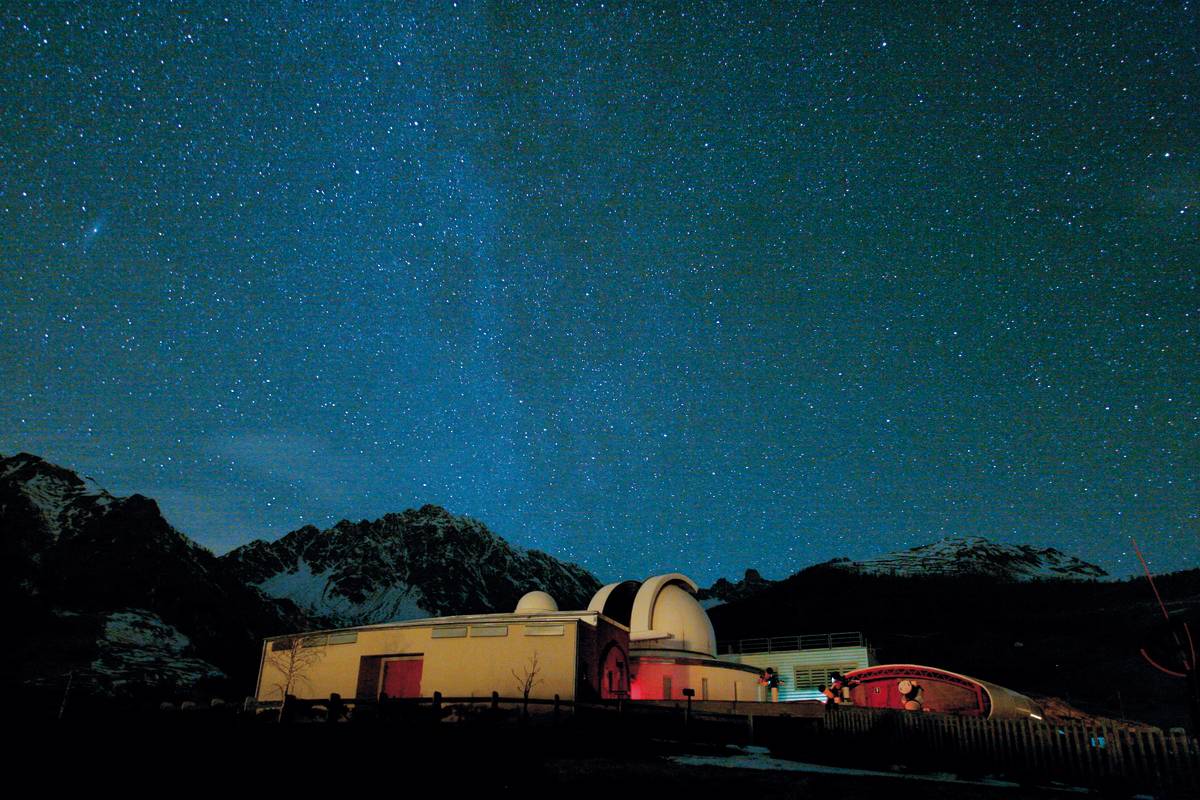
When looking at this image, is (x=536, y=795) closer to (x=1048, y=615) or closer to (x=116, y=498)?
(x=1048, y=615)

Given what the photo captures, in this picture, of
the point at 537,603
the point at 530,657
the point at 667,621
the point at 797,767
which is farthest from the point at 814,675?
the point at 797,767

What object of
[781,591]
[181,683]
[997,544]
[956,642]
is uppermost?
[997,544]

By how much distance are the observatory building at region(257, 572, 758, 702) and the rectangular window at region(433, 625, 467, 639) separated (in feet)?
0.14

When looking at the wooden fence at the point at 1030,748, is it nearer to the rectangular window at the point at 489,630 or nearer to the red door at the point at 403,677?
the rectangular window at the point at 489,630

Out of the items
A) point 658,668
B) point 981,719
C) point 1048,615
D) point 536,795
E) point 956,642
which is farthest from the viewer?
point 1048,615

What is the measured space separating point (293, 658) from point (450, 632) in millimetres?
8276

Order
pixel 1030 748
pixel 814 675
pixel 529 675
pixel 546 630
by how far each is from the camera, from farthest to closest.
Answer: pixel 814 675 < pixel 546 630 < pixel 529 675 < pixel 1030 748

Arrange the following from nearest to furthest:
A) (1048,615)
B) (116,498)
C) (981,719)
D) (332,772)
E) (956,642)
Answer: (332,772), (981,719), (956,642), (1048,615), (116,498)

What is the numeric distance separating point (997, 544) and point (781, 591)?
75.8 meters

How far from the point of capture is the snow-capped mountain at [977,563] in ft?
475

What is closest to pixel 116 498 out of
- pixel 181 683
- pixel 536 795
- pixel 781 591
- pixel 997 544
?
pixel 181 683

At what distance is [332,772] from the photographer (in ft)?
35.2

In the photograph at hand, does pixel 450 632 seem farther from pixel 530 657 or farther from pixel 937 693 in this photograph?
pixel 937 693

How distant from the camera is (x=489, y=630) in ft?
88.1
